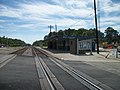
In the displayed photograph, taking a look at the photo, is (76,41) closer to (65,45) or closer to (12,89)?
(65,45)

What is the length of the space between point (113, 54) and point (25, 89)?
28863mm

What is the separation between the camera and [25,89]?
9.66m

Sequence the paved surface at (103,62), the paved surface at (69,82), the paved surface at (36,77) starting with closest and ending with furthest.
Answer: the paved surface at (69,82), the paved surface at (36,77), the paved surface at (103,62)

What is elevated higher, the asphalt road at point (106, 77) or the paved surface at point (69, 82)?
the paved surface at point (69, 82)

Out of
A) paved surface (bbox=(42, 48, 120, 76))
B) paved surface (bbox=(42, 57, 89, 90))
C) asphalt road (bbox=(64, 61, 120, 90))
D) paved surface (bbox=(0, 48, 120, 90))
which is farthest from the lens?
paved surface (bbox=(42, 48, 120, 76))

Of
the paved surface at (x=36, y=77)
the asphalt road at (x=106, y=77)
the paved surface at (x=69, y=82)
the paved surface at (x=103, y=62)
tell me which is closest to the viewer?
the paved surface at (x=69, y=82)

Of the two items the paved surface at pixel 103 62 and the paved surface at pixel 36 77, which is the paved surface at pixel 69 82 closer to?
the paved surface at pixel 36 77

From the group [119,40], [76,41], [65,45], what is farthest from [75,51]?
[119,40]

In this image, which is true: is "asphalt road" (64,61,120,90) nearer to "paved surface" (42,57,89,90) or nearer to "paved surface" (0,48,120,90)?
"paved surface" (0,48,120,90)

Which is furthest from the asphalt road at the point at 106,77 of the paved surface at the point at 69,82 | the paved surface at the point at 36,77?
the paved surface at the point at 69,82

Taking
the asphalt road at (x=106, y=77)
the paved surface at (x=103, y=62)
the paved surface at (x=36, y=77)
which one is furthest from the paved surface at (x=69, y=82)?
the paved surface at (x=103, y=62)

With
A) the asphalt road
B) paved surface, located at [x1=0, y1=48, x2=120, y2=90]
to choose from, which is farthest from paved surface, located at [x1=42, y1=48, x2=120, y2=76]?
the asphalt road

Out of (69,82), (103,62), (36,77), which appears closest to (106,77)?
(69,82)

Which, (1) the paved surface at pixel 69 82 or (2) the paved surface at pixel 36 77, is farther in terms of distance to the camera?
(2) the paved surface at pixel 36 77
